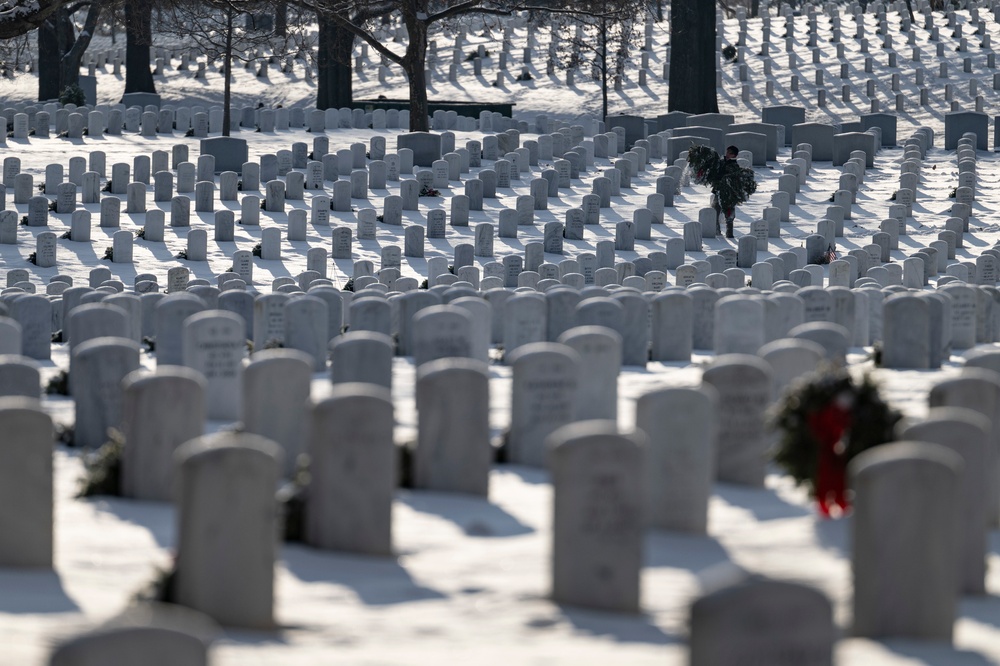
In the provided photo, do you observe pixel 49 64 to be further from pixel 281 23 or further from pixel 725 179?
pixel 725 179

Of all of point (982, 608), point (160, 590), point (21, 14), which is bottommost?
point (982, 608)

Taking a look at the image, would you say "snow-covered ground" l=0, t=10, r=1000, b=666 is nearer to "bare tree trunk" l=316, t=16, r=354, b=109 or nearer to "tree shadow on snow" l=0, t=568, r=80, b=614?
"tree shadow on snow" l=0, t=568, r=80, b=614

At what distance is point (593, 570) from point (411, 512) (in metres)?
1.83

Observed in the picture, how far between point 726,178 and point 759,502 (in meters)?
15.8

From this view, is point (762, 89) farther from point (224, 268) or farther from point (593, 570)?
point (593, 570)

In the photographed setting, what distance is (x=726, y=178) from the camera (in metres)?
23.3

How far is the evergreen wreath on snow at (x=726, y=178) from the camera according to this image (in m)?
23.2

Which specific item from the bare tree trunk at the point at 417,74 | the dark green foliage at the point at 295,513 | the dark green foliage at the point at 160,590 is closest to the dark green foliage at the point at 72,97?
the bare tree trunk at the point at 417,74

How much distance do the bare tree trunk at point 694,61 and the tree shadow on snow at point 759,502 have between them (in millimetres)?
29561

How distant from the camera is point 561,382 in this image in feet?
27.9

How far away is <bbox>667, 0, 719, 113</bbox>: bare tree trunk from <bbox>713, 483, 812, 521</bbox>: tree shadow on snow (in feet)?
97.0

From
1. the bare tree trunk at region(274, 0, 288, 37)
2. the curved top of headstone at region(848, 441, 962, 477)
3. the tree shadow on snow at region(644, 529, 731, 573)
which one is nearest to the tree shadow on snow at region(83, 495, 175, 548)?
the tree shadow on snow at region(644, 529, 731, 573)

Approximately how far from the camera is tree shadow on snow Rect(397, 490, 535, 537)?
24.0ft

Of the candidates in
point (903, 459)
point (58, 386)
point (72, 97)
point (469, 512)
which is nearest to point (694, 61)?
point (72, 97)
